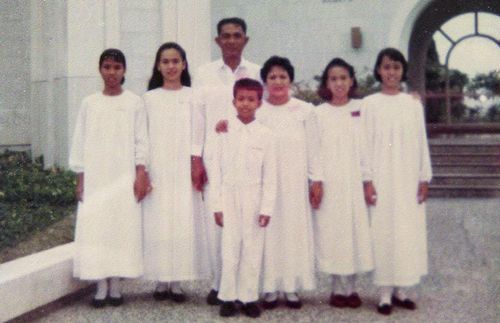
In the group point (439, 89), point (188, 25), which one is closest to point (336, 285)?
point (188, 25)

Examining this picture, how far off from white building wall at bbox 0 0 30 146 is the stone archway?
756cm

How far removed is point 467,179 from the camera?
11.5m

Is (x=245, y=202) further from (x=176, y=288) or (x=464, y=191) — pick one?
(x=464, y=191)

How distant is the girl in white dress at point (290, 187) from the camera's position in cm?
487

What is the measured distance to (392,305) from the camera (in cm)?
499

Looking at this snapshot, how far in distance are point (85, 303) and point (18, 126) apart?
5854mm

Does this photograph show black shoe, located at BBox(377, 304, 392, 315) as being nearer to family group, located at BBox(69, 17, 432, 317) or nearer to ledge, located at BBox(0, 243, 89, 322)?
family group, located at BBox(69, 17, 432, 317)

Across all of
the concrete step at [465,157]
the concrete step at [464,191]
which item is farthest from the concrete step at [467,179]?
the concrete step at [465,157]

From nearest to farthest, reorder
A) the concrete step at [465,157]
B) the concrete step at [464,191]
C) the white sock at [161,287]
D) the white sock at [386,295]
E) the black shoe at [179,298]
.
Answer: the white sock at [386,295] → the black shoe at [179,298] → the white sock at [161,287] → the concrete step at [464,191] → the concrete step at [465,157]

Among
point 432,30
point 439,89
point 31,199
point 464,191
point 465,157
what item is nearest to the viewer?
point 31,199

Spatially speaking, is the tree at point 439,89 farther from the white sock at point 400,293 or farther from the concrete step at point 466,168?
the white sock at point 400,293

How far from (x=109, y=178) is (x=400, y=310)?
7.19ft

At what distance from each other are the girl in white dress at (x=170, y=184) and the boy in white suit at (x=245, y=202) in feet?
1.49

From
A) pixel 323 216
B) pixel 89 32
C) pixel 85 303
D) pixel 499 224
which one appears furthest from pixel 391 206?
pixel 89 32
